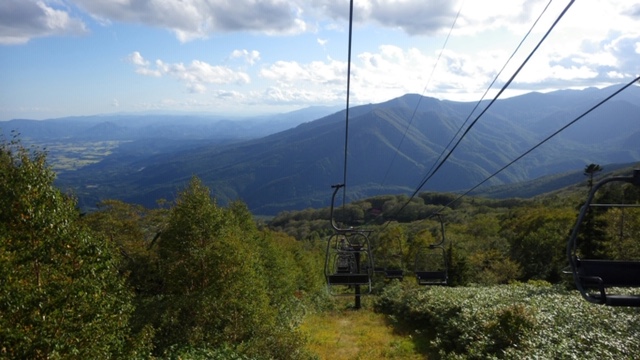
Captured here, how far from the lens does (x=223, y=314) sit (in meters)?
20.0

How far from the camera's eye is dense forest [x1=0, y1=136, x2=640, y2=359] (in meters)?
9.70

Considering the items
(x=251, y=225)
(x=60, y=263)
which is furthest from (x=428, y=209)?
(x=60, y=263)

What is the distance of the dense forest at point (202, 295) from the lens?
970cm

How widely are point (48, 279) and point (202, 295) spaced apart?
10366 mm

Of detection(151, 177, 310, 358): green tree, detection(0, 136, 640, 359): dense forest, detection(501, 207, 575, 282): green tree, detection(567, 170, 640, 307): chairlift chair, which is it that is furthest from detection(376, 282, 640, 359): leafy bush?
detection(501, 207, 575, 282): green tree

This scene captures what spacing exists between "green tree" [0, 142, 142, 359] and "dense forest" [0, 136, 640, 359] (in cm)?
3

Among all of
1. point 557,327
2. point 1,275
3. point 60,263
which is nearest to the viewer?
point 1,275

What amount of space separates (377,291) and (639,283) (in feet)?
137

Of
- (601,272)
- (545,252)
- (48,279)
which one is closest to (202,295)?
(48,279)

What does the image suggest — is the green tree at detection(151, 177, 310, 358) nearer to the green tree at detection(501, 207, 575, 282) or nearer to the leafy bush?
the leafy bush

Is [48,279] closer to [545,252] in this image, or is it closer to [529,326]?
[529,326]

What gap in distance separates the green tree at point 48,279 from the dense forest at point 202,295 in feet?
0.10

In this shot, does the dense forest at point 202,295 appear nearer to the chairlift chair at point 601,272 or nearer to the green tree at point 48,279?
the green tree at point 48,279

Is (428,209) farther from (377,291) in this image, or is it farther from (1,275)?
(1,275)
